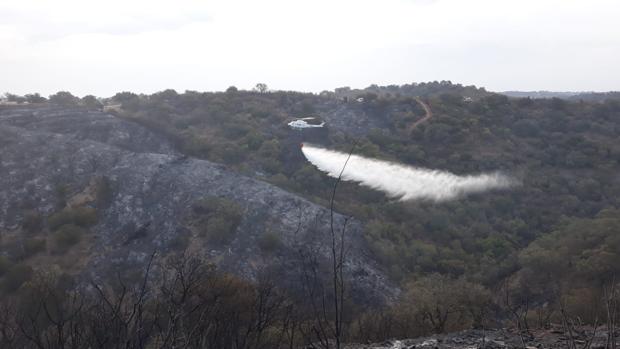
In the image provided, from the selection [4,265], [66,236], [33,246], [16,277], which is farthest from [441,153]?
[4,265]

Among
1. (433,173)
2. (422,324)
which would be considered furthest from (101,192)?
(433,173)

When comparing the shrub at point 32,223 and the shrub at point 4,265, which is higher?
the shrub at point 32,223

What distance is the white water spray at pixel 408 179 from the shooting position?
103ft

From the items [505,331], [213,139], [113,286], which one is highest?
[213,139]

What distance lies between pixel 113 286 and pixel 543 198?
2888 centimetres

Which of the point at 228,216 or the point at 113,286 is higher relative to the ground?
the point at 228,216

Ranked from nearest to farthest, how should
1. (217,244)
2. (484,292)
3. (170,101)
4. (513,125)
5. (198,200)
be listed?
(484,292) < (217,244) < (198,200) < (513,125) < (170,101)

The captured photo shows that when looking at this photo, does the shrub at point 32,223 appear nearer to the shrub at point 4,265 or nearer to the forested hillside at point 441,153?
the shrub at point 4,265

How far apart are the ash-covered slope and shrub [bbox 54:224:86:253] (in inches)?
31.6

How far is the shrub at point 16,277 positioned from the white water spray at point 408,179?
18.9m

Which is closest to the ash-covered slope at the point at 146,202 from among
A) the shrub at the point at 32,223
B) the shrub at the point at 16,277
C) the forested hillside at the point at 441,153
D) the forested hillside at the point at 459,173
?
the shrub at the point at 32,223

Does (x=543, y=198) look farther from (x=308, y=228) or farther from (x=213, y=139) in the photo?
(x=213, y=139)

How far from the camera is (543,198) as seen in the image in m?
31.4

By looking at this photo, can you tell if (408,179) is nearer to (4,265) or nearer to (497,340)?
(497,340)
